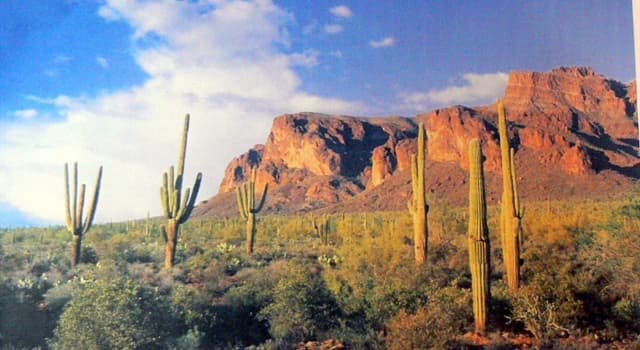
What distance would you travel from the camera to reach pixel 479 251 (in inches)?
456

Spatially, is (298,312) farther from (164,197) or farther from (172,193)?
(164,197)

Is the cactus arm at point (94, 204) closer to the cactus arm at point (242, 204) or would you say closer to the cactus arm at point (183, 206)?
the cactus arm at point (183, 206)

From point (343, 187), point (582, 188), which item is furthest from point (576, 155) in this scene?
point (343, 187)

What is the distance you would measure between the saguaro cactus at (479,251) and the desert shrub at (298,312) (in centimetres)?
325

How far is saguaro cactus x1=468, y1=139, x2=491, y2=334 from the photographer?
1148 cm

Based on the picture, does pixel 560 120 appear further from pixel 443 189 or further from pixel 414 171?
pixel 414 171

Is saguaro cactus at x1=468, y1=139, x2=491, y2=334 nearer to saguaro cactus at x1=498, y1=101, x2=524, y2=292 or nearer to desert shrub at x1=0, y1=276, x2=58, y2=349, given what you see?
saguaro cactus at x1=498, y1=101, x2=524, y2=292

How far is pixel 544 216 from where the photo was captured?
78.3ft

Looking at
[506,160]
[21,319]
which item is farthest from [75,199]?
[506,160]

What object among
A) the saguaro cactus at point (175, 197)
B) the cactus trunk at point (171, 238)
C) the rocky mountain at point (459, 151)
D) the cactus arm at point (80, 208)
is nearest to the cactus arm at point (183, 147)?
the saguaro cactus at point (175, 197)

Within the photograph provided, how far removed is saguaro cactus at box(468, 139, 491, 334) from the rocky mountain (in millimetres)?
13708

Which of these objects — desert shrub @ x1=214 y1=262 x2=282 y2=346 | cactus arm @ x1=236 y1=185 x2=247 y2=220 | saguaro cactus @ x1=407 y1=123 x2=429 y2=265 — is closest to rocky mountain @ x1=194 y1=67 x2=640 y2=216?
cactus arm @ x1=236 y1=185 x2=247 y2=220

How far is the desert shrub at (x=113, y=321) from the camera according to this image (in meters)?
9.59

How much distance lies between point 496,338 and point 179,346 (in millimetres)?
6190
